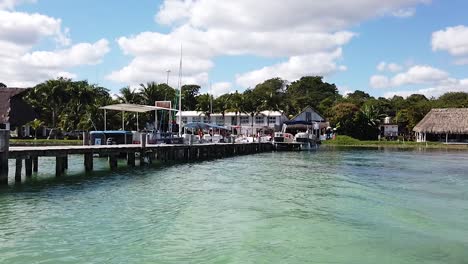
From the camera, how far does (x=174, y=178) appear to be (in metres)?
27.3

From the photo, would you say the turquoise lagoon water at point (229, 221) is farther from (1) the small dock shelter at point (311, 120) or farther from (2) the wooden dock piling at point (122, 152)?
(1) the small dock shelter at point (311, 120)

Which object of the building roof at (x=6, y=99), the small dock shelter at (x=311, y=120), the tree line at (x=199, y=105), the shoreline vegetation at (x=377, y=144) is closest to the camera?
the building roof at (x=6, y=99)

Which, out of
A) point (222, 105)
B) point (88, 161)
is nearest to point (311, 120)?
point (222, 105)

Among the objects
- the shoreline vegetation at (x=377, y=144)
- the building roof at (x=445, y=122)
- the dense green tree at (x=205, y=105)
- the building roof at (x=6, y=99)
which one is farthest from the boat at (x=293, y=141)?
the building roof at (x=6, y=99)

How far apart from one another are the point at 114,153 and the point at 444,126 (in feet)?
209

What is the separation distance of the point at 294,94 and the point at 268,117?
4005 centimetres

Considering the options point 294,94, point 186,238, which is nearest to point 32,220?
point 186,238

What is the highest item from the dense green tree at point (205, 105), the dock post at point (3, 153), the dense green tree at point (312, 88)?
the dense green tree at point (312, 88)

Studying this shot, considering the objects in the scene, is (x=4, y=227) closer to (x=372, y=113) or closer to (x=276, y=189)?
(x=276, y=189)

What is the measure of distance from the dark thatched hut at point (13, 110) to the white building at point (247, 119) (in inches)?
1309

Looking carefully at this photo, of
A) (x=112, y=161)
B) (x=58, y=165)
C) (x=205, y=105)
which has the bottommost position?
(x=112, y=161)

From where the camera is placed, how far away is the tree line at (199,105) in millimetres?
71250

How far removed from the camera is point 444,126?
259ft

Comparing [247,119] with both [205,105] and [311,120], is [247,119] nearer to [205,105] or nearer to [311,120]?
[205,105]
